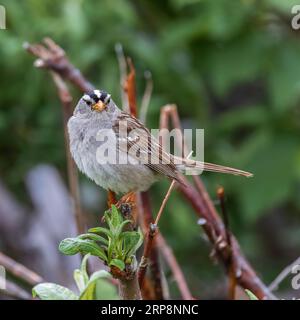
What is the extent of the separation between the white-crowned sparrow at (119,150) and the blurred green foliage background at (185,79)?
1.41 meters

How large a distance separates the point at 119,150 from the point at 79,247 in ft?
3.98

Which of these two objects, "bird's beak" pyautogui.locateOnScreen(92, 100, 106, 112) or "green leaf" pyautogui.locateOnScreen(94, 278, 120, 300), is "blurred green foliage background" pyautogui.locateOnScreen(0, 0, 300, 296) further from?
→ "green leaf" pyautogui.locateOnScreen(94, 278, 120, 300)

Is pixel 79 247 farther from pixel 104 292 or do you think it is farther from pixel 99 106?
pixel 99 106

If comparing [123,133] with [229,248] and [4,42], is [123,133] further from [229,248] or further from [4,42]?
[4,42]

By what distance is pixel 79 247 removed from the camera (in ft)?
4.73
